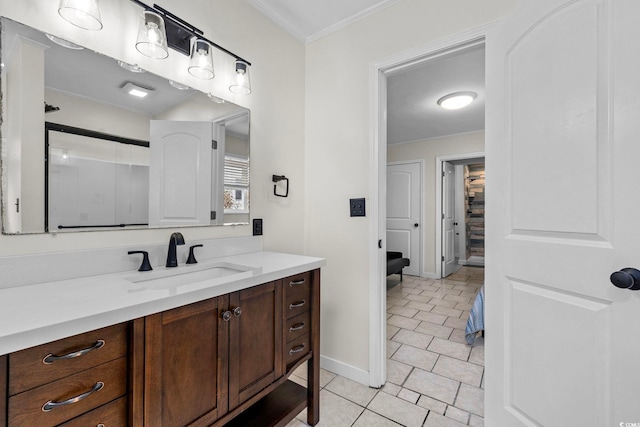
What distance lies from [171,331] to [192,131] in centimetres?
109

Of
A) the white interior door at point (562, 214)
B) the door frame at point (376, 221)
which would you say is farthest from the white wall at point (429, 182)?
the white interior door at point (562, 214)

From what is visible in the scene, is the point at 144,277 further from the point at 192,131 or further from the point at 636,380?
the point at 636,380

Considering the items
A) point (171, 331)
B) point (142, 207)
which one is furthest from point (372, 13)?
point (171, 331)

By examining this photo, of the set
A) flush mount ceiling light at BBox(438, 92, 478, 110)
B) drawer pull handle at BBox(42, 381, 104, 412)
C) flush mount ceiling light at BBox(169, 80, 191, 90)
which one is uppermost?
flush mount ceiling light at BBox(438, 92, 478, 110)

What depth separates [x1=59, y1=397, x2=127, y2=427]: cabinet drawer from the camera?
0.75m

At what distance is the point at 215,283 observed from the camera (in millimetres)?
1046

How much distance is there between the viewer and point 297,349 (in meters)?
1.44

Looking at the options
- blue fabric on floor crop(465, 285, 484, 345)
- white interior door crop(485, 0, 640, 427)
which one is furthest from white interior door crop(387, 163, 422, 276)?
white interior door crop(485, 0, 640, 427)

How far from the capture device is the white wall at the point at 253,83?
1126 millimetres

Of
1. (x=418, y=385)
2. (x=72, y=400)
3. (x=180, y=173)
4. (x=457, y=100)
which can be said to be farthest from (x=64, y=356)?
(x=457, y=100)

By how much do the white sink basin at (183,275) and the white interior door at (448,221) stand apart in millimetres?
4444

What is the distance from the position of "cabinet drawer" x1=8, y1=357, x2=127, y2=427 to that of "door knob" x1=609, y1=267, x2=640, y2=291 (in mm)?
1613

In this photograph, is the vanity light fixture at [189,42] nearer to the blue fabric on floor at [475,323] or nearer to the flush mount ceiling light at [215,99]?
the flush mount ceiling light at [215,99]

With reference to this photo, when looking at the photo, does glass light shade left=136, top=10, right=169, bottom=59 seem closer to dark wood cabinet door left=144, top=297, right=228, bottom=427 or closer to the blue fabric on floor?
dark wood cabinet door left=144, top=297, right=228, bottom=427
